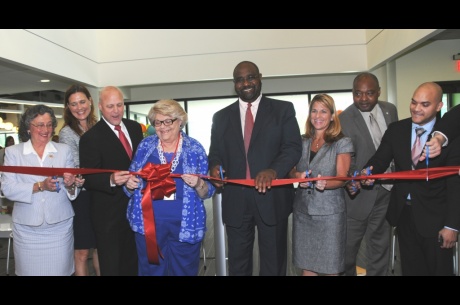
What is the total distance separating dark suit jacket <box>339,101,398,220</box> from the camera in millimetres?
3787

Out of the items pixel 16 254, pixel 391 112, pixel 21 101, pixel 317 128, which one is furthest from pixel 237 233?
pixel 21 101

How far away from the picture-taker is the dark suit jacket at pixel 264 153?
3.18 meters

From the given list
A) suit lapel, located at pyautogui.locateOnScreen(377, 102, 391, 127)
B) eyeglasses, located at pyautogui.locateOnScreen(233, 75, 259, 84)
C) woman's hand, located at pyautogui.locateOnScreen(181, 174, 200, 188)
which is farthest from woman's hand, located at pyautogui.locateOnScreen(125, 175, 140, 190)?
suit lapel, located at pyautogui.locateOnScreen(377, 102, 391, 127)

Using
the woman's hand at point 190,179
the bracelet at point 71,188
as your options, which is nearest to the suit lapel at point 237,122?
the woman's hand at point 190,179

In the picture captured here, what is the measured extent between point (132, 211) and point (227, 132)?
0.97m

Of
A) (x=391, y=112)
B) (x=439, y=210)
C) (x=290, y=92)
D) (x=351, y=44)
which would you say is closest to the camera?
(x=439, y=210)

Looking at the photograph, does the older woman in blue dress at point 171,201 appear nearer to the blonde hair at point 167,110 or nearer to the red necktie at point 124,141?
the blonde hair at point 167,110

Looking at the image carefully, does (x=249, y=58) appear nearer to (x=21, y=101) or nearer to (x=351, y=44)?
(x=351, y=44)

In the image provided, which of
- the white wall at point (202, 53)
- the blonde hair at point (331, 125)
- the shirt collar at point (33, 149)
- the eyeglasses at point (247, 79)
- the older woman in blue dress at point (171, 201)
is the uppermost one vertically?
the white wall at point (202, 53)

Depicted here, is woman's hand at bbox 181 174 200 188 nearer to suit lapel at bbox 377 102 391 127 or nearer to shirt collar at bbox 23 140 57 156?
shirt collar at bbox 23 140 57 156

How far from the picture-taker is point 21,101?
14211mm

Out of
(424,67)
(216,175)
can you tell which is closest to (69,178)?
(216,175)

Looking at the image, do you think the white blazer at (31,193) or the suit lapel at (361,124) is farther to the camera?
the suit lapel at (361,124)

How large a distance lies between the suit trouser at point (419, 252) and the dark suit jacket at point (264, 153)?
908mm
